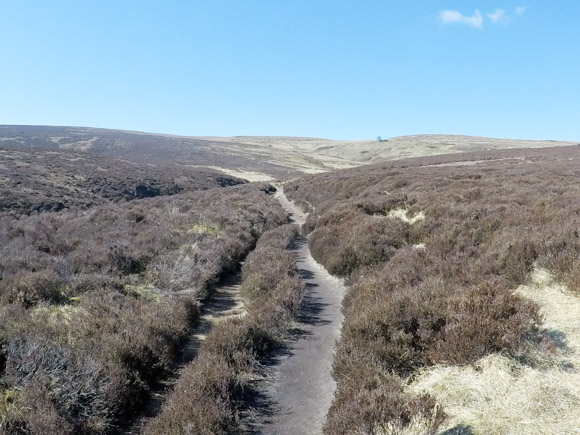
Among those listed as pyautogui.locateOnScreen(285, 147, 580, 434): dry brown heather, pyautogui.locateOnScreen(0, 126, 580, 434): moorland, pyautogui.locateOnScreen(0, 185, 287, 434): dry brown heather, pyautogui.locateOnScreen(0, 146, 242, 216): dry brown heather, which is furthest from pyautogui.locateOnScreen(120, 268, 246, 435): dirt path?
pyautogui.locateOnScreen(0, 146, 242, 216): dry brown heather

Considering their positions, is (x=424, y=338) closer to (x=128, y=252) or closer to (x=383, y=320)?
(x=383, y=320)

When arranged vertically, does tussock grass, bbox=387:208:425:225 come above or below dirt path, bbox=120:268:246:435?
above

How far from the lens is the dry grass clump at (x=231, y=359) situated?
5.21 meters

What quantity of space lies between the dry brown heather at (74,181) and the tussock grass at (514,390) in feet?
96.4

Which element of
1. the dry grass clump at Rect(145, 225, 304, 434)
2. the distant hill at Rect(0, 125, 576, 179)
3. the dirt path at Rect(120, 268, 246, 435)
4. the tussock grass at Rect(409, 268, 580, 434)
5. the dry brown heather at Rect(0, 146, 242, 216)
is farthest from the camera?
the distant hill at Rect(0, 125, 576, 179)

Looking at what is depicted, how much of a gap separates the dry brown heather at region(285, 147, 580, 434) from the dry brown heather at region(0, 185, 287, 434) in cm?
313

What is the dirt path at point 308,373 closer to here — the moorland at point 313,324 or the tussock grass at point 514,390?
the moorland at point 313,324

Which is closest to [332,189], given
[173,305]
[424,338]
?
[173,305]

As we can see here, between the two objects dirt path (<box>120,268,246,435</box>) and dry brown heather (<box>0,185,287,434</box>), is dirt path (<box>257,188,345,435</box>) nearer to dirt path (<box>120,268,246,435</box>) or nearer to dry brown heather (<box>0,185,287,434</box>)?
dirt path (<box>120,268,246,435</box>)

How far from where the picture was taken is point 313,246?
51.7 feet

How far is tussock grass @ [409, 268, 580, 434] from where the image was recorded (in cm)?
448

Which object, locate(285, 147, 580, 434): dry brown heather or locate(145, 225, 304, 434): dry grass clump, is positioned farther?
locate(285, 147, 580, 434): dry brown heather

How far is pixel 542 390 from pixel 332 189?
28.2 metres

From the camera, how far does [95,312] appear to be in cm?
841
